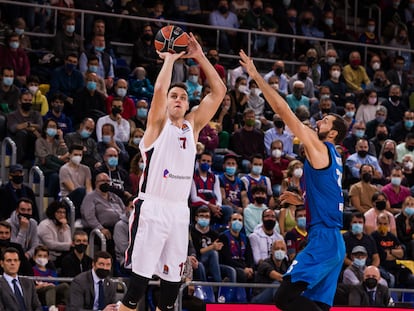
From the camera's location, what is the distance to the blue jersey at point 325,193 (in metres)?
9.88

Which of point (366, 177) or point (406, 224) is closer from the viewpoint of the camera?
point (406, 224)

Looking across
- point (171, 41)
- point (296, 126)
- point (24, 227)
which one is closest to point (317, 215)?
point (296, 126)

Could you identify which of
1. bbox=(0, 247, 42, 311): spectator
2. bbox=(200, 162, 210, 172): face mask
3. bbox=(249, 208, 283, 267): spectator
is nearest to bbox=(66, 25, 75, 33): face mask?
bbox=(200, 162, 210, 172): face mask

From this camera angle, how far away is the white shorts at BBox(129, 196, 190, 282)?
9.98 meters

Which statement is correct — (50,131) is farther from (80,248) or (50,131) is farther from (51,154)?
(80,248)

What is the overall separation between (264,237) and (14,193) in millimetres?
4088

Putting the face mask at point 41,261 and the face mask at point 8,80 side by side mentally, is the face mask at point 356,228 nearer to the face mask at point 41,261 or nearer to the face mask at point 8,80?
the face mask at point 41,261

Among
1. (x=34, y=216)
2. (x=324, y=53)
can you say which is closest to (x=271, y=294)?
(x=34, y=216)

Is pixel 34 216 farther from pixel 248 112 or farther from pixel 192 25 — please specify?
pixel 192 25

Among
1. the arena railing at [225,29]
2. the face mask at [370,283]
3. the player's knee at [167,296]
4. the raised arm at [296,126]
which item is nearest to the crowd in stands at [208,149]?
the face mask at [370,283]

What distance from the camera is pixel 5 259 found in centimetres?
1405

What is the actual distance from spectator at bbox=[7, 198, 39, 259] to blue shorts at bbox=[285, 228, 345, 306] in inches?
270

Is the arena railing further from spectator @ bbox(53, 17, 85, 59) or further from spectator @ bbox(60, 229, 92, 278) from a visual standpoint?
spectator @ bbox(60, 229, 92, 278)

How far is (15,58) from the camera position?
19922 millimetres
